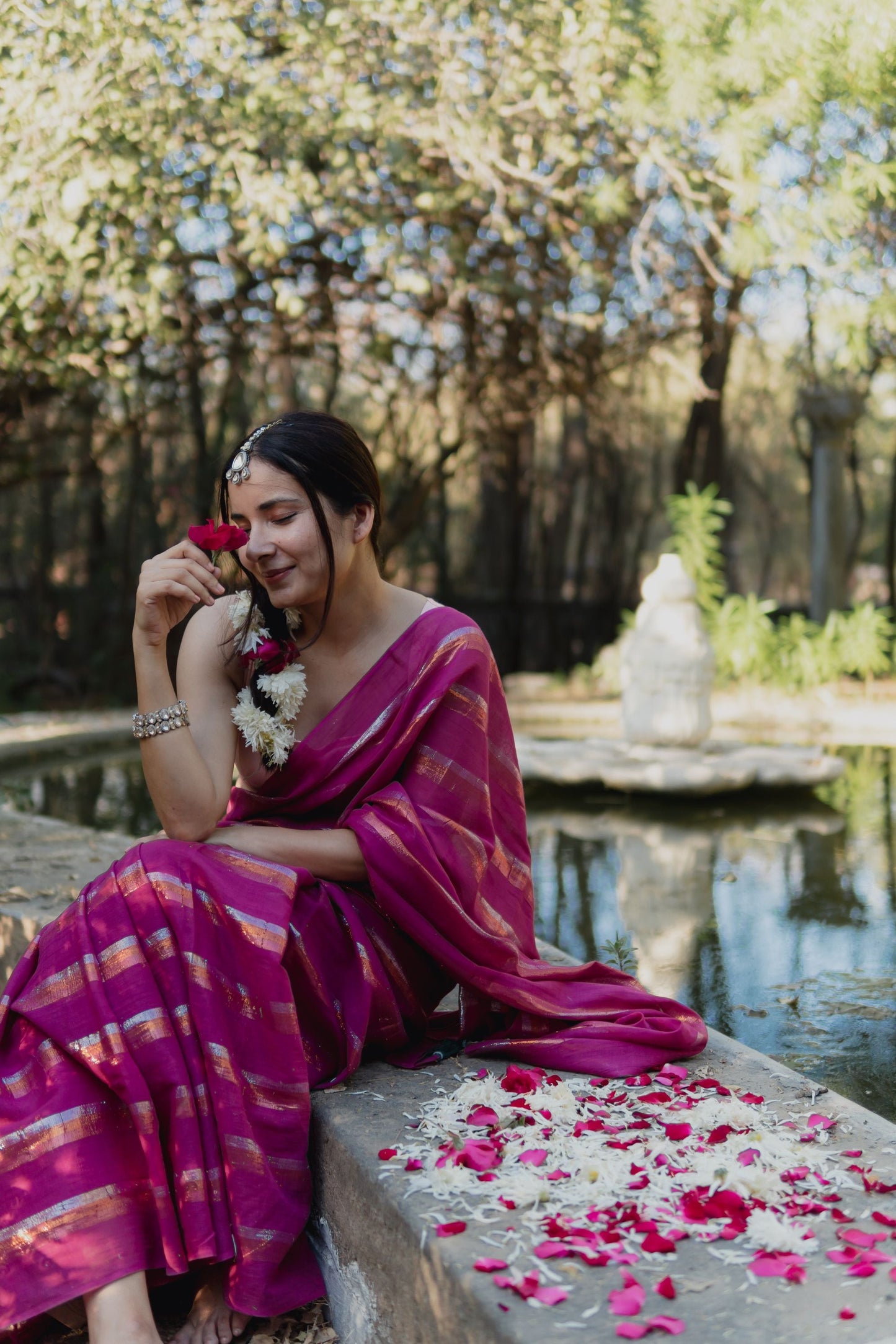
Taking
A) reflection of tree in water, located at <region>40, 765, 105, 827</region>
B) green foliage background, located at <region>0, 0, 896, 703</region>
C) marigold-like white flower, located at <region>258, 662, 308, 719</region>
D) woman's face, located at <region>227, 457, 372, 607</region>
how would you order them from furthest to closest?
reflection of tree in water, located at <region>40, 765, 105, 827</region> → green foliage background, located at <region>0, 0, 896, 703</region> → marigold-like white flower, located at <region>258, 662, 308, 719</region> → woman's face, located at <region>227, 457, 372, 607</region>


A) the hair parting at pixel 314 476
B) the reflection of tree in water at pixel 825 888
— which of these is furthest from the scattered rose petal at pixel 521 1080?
the reflection of tree in water at pixel 825 888

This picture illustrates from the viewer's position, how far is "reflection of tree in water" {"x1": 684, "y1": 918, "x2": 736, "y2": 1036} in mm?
3080

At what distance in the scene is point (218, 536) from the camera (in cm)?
229

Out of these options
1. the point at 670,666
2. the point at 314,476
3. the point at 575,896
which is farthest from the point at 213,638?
the point at 670,666

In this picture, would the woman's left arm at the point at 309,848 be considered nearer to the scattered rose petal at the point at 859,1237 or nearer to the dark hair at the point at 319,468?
the dark hair at the point at 319,468

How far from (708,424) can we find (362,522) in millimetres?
9854

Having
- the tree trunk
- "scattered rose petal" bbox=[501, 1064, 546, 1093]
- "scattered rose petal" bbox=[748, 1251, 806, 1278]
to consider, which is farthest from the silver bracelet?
the tree trunk

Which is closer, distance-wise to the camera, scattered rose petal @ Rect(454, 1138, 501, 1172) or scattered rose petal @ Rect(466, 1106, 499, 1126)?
scattered rose petal @ Rect(454, 1138, 501, 1172)

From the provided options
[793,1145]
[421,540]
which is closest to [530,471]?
[421,540]

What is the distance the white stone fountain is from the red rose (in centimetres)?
408

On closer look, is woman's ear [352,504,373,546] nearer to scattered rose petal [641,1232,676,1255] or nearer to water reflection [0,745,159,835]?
scattered rose petal [641,1232,676,1255]

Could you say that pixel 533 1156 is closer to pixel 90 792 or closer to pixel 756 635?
pixel 90 792

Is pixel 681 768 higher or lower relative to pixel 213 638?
lower

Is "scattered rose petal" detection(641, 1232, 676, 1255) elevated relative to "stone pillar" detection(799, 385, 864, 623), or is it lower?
lower
